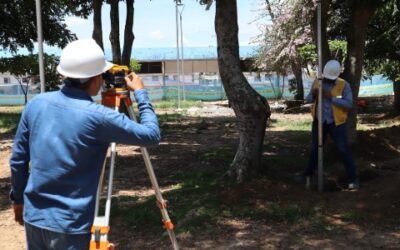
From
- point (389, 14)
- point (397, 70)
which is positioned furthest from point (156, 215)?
point (397, 70)

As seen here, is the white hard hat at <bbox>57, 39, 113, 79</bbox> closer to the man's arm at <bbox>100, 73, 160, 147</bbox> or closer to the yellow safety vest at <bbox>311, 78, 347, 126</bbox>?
the man's arm at <bbox>100, 73, 160, 147</bbox>

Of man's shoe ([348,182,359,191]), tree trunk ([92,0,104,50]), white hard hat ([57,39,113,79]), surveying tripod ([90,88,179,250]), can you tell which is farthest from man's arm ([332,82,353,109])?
tree trunk ([92,0,104,50])

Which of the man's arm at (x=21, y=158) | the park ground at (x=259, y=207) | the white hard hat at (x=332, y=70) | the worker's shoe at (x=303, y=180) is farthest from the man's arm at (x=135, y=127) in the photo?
the worker's shoe at (x=303, y=180)

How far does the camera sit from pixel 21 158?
9.88 ft

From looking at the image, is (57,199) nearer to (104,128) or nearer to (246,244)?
(104,128)

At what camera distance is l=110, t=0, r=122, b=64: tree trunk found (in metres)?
16.1

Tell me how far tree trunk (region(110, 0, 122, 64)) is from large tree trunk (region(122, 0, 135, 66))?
12.7 inches

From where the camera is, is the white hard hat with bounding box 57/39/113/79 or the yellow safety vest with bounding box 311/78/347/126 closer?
the white hard hat with bounding box 57/39/113/79

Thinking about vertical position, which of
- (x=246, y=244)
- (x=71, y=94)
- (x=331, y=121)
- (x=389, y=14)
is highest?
(x=389, y=14)

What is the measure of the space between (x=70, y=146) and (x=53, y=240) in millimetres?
484

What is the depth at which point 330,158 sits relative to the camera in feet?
29.2

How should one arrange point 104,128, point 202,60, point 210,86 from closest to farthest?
point 104,128 < point 210,86 < point 202,60

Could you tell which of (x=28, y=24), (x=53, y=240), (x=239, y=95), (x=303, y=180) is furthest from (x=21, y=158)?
(x=28, y=24)

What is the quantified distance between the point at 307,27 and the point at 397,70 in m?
4.80
